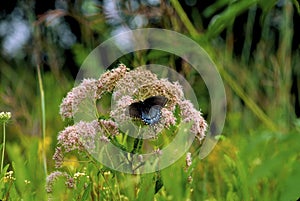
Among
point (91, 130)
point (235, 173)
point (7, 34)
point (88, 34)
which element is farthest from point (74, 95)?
point (7, 34)

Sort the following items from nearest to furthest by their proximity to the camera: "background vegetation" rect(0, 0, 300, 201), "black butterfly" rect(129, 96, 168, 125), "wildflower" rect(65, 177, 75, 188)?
"background vegetation" rect(0, 0, 300, 201)
"black butterfly" rect(129, 96, 168, 125)
"wildflower" rect(65, 177, 75, 188)

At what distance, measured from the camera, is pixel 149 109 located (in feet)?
2.94

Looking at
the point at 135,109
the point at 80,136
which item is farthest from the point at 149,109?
the point at 80,136

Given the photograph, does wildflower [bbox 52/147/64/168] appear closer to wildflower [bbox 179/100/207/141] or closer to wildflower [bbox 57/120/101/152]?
wildflower [bbox 57/120/101/152]

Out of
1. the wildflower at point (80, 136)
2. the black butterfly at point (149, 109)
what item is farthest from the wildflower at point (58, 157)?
the black butterfly at point (149, 109)

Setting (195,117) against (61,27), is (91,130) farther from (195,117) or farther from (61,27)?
(61,27)

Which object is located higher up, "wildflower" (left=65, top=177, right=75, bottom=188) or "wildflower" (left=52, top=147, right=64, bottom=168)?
"wildflower" (left=52, top=147, right=64, bottom=168)

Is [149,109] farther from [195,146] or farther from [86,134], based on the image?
[195,146]

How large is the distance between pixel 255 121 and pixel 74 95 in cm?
137

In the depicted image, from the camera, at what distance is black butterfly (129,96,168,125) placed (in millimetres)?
895

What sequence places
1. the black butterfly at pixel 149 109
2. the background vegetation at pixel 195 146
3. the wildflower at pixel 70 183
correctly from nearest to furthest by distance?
the background vegetation at pixel 195 146
the black butterfly at pixel 149 109
the wildflower at pixel 70 183

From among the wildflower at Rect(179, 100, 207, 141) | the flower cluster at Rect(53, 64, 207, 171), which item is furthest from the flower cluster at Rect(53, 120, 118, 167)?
the wildflower at Rect(179, 100, 207, 141)

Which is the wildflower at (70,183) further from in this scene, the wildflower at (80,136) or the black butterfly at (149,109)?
the black butterfly at (149,109)

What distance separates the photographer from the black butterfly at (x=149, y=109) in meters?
0.89
